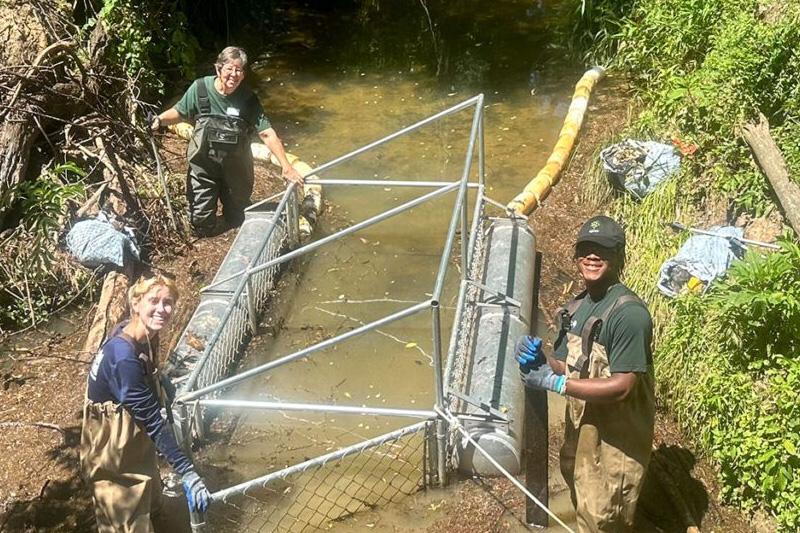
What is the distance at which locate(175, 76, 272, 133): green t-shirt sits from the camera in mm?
6367

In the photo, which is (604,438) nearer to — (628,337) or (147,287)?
(628,337)

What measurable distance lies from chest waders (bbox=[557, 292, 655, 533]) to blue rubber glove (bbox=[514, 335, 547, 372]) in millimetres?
149

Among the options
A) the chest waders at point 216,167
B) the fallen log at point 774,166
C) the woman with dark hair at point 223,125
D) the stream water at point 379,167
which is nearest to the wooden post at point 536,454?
the stream water at point 379,167

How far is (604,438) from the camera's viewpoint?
3.87 metres

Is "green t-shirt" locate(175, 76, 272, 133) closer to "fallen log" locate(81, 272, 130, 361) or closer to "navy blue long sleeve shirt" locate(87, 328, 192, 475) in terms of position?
"fallen log" locate(81, 272, 130, 361)

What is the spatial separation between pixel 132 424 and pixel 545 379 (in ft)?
6.82

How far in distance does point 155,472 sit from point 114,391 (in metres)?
0.78

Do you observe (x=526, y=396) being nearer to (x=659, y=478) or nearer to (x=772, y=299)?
(x=659, y=478)

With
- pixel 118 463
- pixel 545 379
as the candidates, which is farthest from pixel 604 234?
pixel 118 463

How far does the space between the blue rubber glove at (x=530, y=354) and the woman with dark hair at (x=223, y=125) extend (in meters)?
2.94

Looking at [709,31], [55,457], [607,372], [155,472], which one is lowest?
[55,457]

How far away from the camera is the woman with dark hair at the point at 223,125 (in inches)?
247

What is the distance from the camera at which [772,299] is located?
4715mm

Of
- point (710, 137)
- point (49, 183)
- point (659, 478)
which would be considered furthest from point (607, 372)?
point (49, 183)
